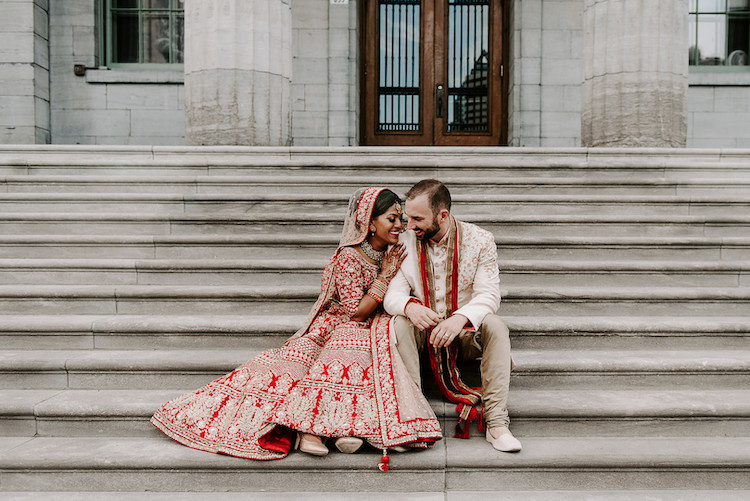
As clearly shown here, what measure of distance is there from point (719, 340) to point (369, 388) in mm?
2293

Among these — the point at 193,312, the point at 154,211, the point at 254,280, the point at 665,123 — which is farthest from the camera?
the point at 665,123

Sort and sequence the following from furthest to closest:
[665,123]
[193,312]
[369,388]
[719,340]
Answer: [665,123], [193,312], [719,340], [369,388]

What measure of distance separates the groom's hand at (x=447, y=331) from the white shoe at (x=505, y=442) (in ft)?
1.58

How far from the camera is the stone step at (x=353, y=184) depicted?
5328mm

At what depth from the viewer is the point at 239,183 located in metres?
5.48

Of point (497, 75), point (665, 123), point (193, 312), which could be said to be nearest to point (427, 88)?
point (497, 75)

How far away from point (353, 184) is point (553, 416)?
9.65 feet

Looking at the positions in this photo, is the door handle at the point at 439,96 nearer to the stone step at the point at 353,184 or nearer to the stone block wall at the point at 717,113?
the stone block wall at the point at 717,113

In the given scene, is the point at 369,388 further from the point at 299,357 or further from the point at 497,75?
the point at 497,75

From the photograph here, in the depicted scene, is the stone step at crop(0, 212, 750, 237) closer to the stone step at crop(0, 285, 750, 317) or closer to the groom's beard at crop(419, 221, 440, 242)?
the stone step at crop(0, 285, 750, 317)

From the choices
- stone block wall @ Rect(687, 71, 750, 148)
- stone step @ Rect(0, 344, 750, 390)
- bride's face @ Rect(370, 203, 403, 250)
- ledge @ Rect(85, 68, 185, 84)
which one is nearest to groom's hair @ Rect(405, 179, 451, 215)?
bride's face @ Rect(370, 203, 403, 250)

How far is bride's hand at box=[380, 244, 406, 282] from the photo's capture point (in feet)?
10.7

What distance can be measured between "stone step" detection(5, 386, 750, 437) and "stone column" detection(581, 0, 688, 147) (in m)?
4.37

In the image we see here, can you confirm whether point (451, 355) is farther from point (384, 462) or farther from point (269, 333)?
point (269, 333)
